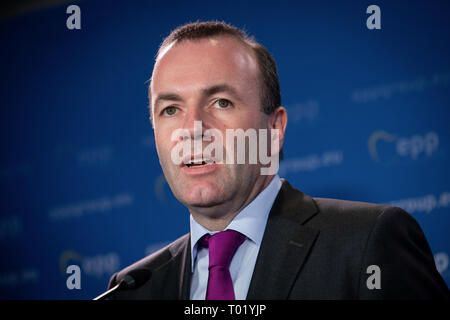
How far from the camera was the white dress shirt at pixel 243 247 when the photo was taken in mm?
1519

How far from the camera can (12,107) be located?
3281mm

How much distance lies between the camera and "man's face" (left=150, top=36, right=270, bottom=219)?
1.53 meters

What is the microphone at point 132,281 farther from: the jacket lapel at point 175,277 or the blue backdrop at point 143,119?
the blue backdrop at point 143,119

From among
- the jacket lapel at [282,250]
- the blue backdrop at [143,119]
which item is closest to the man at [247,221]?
the jacket lapel at [282,250]

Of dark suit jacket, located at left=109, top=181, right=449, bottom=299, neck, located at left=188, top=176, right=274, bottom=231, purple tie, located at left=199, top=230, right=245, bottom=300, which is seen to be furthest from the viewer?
neck, located at left=188, top=176, right=274, bottom=231

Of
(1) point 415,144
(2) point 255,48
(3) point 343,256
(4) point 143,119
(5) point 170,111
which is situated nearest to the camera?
(3) point 343,256

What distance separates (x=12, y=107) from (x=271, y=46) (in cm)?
176

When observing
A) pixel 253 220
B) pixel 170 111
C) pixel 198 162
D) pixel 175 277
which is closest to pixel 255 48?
pixel 170 111

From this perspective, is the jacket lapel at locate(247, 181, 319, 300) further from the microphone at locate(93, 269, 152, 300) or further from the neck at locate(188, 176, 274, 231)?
the microphone at locate(93, 269, 152, 300)

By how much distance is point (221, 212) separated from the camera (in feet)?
5.27

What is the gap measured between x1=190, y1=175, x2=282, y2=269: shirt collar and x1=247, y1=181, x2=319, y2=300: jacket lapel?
0.11 feet

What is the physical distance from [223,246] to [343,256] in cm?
36

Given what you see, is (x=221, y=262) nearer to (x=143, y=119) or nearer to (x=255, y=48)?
(x=255, y=48)

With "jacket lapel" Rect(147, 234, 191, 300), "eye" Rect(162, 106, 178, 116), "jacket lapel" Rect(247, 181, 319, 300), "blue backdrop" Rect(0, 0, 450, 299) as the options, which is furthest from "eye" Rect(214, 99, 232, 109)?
"blue backdrop" Rect(0, 0, 450, 299)
